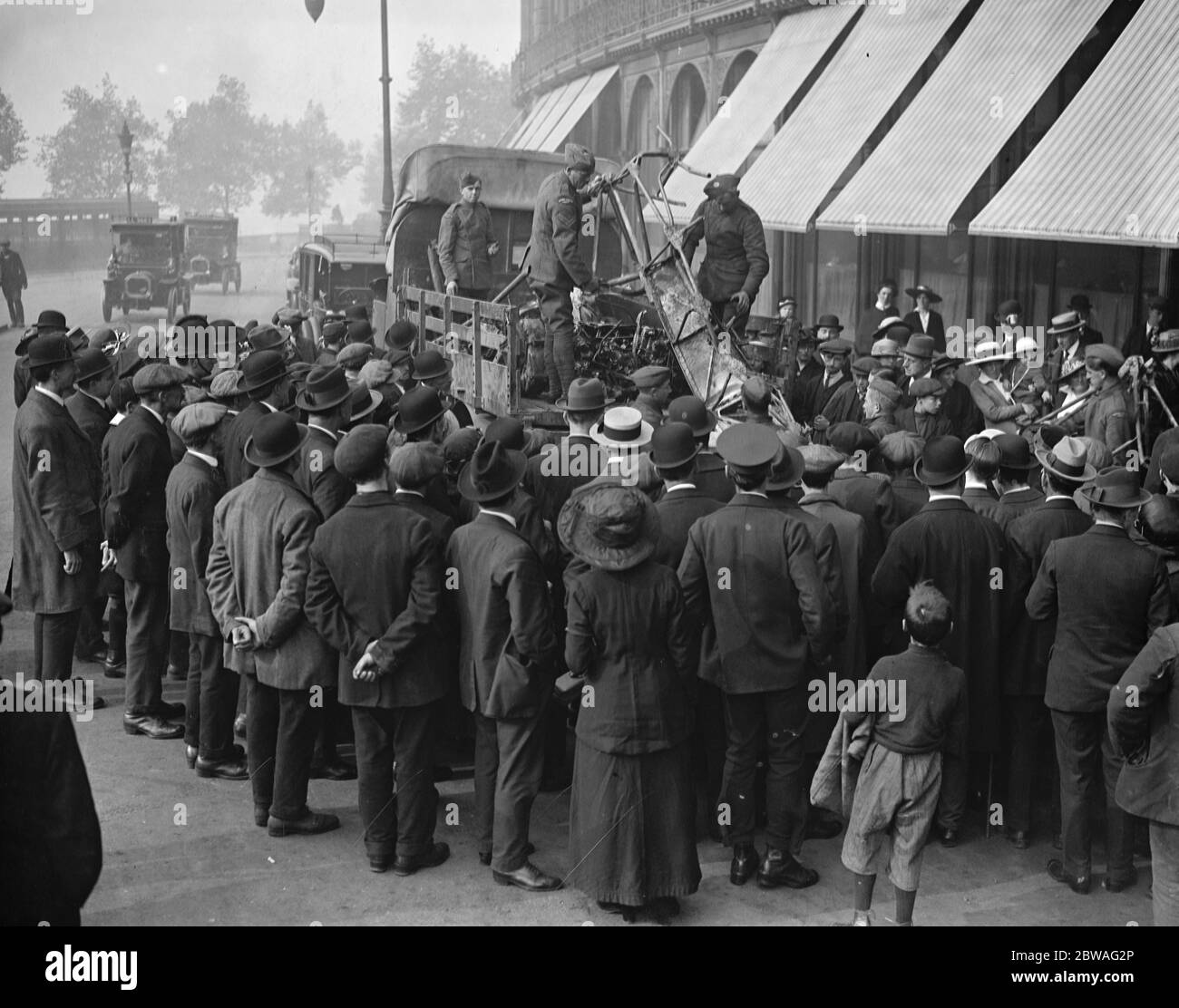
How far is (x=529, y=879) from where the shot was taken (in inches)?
230

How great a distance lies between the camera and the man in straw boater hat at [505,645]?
573 cm

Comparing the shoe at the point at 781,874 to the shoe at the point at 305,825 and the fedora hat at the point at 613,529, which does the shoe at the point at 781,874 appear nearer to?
the fedora hat at the point at 613,529

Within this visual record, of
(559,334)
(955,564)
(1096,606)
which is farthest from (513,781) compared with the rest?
(559,334)

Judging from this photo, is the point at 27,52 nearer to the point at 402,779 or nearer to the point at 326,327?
the point at 326,327

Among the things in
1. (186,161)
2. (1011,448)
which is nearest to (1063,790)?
(1011,448)

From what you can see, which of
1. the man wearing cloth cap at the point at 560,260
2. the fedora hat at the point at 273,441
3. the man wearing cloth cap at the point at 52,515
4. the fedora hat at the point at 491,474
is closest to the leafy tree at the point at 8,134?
the man wearing cloth cap at the point at 560,260

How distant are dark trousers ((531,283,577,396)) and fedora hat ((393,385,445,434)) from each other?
3539 millimetres

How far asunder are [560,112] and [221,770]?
85.8 feet

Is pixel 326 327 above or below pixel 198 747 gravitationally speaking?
above

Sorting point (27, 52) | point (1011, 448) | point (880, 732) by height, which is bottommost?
point (880, 732)

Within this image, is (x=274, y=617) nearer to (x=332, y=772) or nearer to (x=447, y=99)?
(x=332, y=772)

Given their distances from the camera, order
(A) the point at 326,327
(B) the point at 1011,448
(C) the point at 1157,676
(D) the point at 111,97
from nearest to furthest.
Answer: (C) the point at 1157,676, (B) the point at 1011,448, (A) the point at 326,327, (D) the point at 111,97
